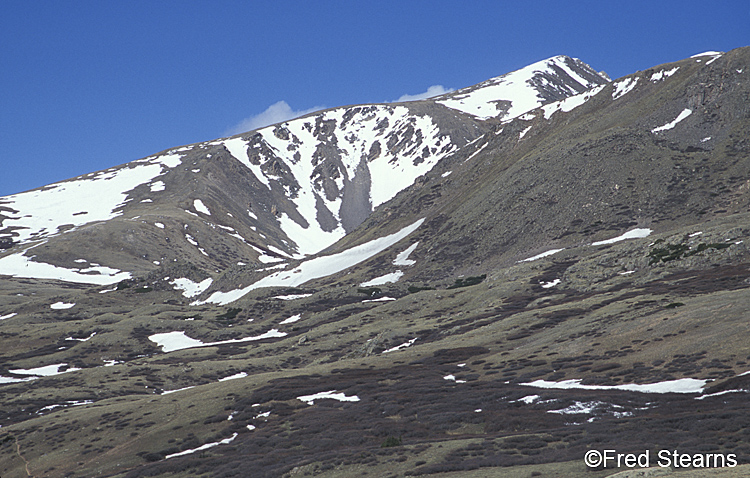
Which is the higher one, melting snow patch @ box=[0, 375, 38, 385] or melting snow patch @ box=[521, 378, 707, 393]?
melting snow patch @ box=[0, 375, 38, 385]

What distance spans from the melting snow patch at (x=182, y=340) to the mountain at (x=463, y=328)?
751 mm

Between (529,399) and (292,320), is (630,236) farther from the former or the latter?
(529,399)

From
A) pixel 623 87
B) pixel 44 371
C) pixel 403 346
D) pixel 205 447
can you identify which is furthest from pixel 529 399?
pixel 623 87

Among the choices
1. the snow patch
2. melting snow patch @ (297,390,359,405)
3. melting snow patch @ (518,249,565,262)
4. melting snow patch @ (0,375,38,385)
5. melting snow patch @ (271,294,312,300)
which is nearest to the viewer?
melting snow patch @ (297,390,359,405)

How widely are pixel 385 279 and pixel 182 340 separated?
4276 cm

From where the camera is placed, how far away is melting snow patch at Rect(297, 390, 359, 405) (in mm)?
48094

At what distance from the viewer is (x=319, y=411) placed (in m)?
45.7

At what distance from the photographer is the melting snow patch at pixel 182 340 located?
→ 99.4 metres

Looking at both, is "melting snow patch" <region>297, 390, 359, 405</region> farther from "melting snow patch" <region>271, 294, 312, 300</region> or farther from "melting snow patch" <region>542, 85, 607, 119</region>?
"melting snow patch" <region>542, 85, 607, 119</region>

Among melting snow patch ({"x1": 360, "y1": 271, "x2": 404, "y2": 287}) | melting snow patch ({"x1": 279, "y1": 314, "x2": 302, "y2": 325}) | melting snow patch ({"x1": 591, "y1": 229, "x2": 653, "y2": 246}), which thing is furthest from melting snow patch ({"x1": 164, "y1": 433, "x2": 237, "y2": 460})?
melting snow patch ({"x1": 360, "y1": 271, "x2": 404, "y2": 287})

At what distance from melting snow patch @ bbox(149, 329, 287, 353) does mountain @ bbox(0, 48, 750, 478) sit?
751 millimetres

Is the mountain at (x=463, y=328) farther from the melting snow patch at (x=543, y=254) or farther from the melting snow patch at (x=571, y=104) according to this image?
the melting snow patch at (x=571, y=104)

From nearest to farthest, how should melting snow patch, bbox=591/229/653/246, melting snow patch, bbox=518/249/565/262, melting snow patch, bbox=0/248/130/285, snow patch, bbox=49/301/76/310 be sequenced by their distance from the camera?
1. melting snow patch, bbox=591/229/653/246
2. melting snow patch, bbox=518/249/565/262
3. snow patch, bbox=49/301/76/310
4. melting snow patch, bbox=0/248/130/285

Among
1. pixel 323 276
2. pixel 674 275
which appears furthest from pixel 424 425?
pixel 323 276
